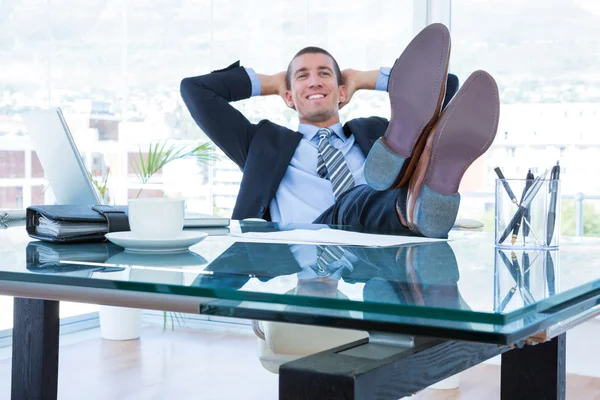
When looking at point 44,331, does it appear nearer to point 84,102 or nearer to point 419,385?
point 419,385

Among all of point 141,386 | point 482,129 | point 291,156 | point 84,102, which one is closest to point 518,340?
point 482,129

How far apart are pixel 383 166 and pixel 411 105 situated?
151mm

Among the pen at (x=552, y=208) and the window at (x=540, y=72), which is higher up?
the window at (x=540, y=72)

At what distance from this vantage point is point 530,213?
4.30 feet

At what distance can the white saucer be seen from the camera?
4.04 feet

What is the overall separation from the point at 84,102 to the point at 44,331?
2939 mm

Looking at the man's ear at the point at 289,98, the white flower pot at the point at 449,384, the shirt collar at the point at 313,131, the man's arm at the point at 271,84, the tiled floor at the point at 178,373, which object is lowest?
the tiled floor at the point at 178,373

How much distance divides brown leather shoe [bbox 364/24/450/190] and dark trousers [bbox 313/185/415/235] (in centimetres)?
8

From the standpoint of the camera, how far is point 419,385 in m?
0.88

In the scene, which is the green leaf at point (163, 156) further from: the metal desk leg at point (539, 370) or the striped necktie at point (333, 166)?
the metal desk leg at point (539, 370)

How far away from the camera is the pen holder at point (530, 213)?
130 cm

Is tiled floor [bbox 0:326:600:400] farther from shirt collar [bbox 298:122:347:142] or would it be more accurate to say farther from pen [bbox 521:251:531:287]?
pen [bbox 521:251:531:287]

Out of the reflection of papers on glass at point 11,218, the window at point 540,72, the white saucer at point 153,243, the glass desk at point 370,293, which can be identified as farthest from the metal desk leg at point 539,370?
the window at point 540,72

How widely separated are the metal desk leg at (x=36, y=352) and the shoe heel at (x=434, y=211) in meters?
0.72
